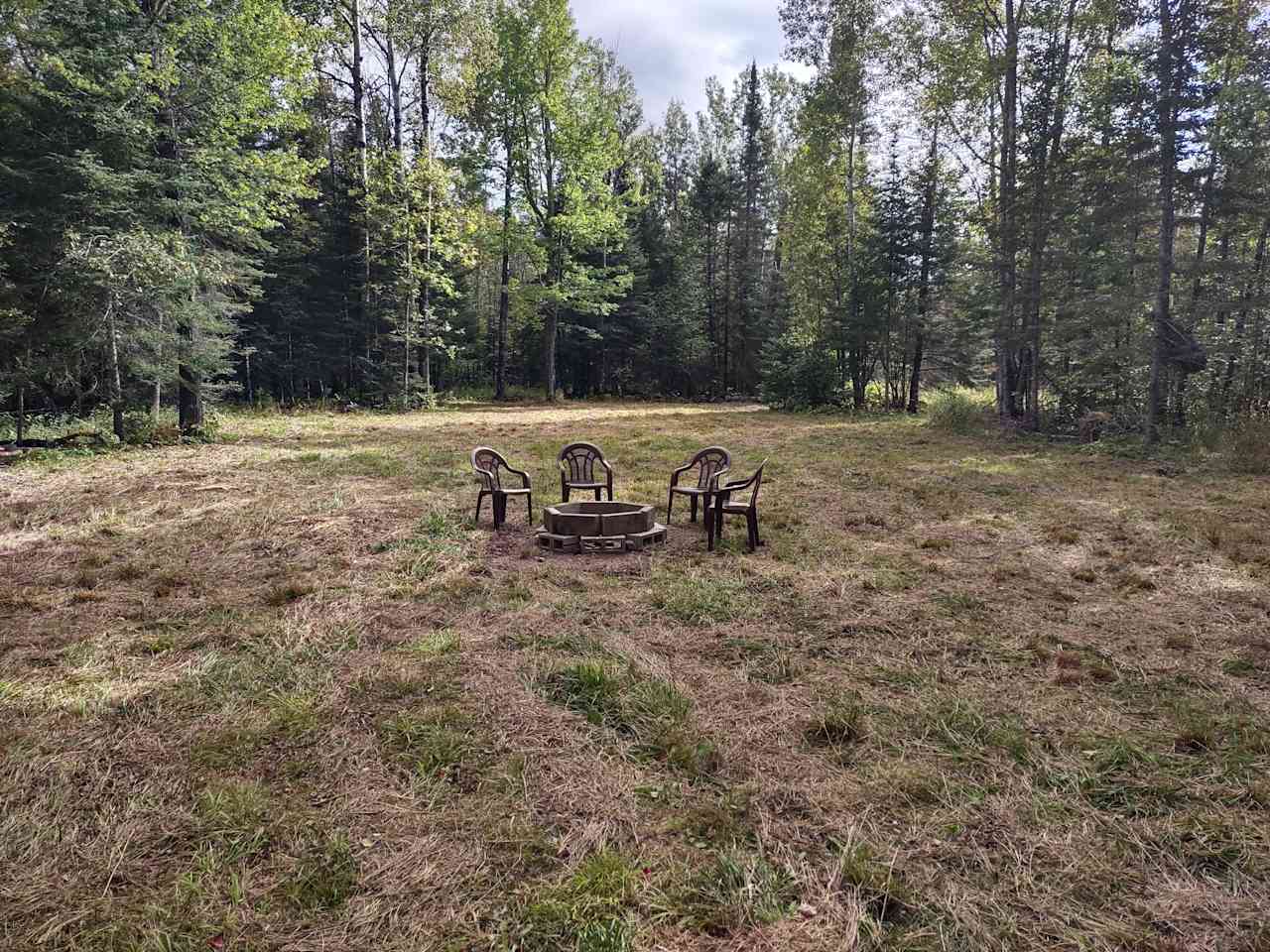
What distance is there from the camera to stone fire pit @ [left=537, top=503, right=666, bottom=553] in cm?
586

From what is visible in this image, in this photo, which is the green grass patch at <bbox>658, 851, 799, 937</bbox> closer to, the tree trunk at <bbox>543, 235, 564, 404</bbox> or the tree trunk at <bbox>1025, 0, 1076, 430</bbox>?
the tree trunk at <bbox>1025, 0, 1076, 430</bbox>

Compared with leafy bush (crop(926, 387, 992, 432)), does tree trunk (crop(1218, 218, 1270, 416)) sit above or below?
above

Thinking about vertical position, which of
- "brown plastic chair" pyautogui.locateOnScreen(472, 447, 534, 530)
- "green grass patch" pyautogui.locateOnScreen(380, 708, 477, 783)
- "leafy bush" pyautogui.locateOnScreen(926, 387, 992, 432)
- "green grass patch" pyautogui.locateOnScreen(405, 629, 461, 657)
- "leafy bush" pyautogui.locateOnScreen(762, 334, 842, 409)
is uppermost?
"leafy bush" pyautogui.locateOnScreen(762, 334, 842, 409)

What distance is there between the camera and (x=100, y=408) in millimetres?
12172

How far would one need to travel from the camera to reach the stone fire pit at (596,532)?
5.86 metres

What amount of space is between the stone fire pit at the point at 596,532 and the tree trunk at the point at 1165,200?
1087cm

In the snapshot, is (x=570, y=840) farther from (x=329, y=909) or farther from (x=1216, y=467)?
(x=1216, y=467)

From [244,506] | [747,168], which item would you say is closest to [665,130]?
[747,168]

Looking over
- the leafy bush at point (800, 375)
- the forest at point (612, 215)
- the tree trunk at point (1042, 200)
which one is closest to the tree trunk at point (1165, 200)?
the forest at point (612, 215)

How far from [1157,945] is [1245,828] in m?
0.84

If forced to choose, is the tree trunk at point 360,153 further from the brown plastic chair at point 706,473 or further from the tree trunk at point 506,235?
the brown plastic chair at point 706,473

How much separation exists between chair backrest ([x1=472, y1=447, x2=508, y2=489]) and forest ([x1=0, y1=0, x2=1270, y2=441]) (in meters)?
7.24

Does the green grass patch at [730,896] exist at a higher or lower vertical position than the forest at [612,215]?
lower

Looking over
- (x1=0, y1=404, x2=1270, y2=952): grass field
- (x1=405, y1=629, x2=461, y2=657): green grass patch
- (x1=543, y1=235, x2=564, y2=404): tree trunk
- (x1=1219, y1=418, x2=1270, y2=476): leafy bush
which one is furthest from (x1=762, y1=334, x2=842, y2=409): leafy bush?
(x1=405, y1=629, x2=461, y2=657): green grass patch
